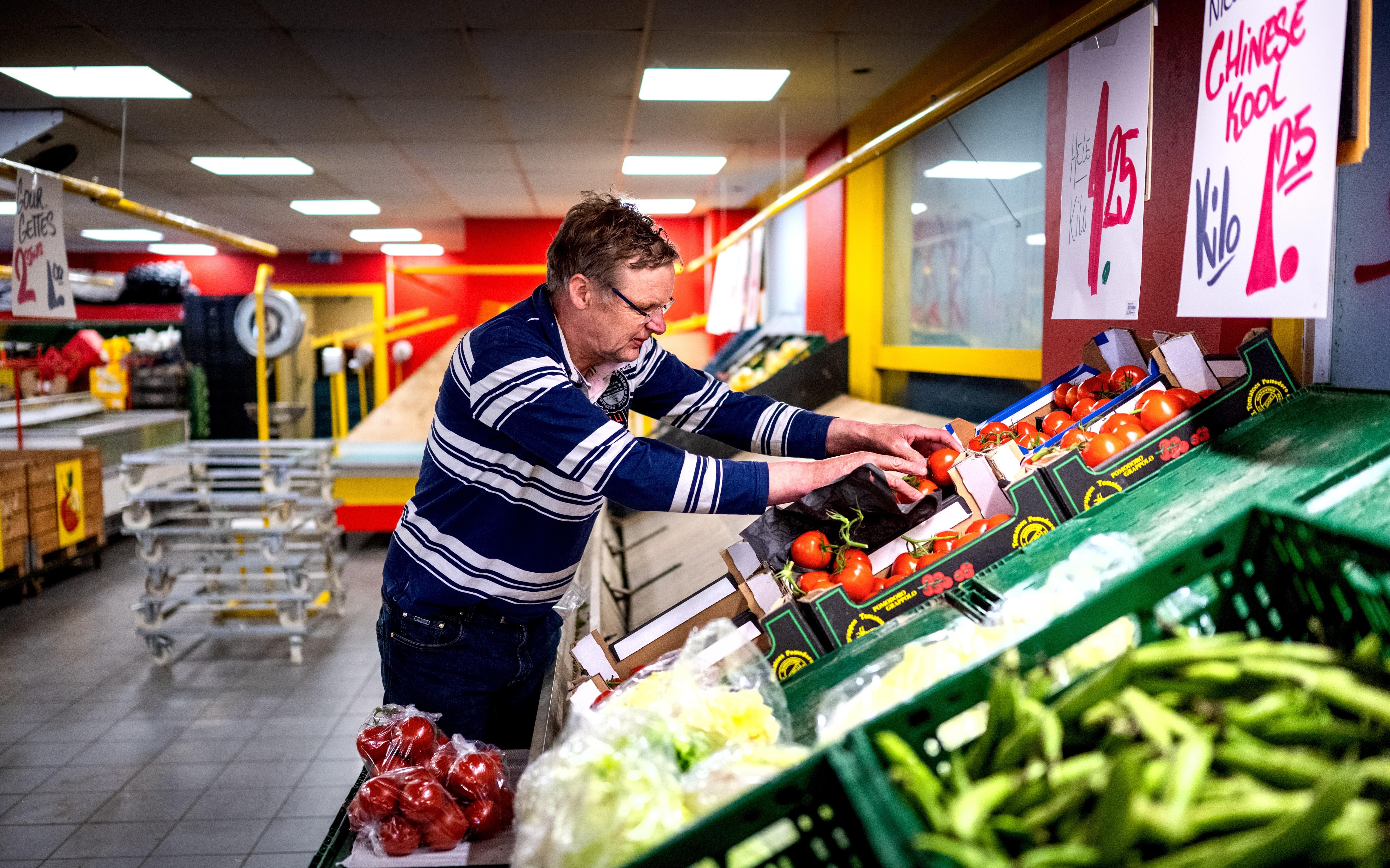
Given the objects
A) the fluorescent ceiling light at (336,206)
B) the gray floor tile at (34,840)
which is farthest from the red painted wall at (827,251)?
the fluorescent ceiling light at (336,206)

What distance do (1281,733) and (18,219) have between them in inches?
220

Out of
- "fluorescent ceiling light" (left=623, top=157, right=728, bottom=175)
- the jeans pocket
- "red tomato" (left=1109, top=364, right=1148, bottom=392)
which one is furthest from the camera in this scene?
"fluorescent ceiling light" (left=623, top=157, right=728, bottom=175)

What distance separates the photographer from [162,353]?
10898mm

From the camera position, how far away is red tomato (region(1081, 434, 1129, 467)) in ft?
5.73

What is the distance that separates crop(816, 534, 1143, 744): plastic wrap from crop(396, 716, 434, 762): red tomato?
2.41 ft

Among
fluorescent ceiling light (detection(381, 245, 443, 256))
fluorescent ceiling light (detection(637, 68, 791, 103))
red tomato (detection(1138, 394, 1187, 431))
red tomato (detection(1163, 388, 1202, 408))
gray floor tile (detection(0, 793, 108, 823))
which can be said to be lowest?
gray floor tile (detection(0, 793, 108, 823))

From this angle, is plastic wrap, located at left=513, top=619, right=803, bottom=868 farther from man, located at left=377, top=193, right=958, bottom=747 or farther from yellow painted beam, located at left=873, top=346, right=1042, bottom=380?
yellow painted beam, located at left=873, top=346, right=1042, bottom=380

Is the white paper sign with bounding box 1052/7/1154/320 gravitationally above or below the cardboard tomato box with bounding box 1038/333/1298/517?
above

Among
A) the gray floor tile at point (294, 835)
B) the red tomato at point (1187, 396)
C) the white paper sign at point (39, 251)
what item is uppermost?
the white paper sign at point (39, 251)

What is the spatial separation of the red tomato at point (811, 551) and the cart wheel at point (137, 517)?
4.55m

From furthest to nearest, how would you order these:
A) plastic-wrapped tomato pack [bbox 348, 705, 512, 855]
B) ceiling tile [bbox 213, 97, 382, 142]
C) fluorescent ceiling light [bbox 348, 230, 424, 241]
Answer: fluorescent ceiling light [bbox 348, 230, 424, 241] < ceiling tile [bbox 213, 97, 382, 142] < plastic-wrapped tomato pack [bbox 348, 705, 512, 855]

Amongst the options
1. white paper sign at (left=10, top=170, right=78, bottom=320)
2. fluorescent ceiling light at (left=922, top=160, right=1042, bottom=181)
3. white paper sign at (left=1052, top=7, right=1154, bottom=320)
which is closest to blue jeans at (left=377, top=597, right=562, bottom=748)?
white paper sign at (left=1052, top=7, right=1154, bottom=320)

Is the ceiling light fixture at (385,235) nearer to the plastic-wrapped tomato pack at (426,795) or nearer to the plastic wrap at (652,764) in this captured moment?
the plastic-wrapped tomato pack at (426,795)

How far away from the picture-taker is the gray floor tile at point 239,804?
3377 mm
